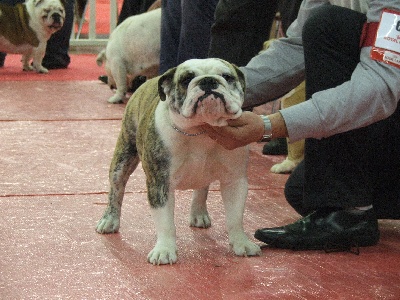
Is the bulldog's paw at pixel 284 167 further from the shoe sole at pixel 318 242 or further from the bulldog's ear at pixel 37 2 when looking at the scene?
the bulldog's ear at pixel 37 2

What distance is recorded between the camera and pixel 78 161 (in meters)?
3.61

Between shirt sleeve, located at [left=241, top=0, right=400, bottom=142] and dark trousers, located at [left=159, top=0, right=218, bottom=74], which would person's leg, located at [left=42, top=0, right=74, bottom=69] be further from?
shirt sleeve, located at [left=241, top=0, right=400, bottom=142]

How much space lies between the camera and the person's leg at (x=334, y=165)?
7.61ft

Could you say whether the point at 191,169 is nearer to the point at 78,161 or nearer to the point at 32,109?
the point at 78,161

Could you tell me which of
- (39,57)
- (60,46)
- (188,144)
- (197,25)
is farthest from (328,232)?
(60,46)

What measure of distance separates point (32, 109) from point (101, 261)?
9.58ft

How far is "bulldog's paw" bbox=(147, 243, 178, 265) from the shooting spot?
2191 mm

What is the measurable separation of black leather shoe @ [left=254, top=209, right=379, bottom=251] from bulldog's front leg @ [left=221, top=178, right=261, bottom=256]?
0.33ft

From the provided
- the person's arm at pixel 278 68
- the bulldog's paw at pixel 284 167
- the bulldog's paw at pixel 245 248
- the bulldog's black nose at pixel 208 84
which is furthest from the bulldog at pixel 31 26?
the bulldog's black nose at pixel 208 84

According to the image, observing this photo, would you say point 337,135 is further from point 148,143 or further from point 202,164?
point 148,143

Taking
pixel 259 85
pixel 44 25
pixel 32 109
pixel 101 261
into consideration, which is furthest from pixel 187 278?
pixel 44 25

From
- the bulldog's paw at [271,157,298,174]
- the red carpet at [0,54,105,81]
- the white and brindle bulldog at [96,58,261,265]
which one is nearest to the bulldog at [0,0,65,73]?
the red carpet at [0,54,105,81]

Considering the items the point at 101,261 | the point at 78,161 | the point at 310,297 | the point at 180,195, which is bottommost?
the point at 78,161

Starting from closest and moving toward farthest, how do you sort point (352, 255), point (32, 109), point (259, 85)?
1. point (352, 255)
2. point (259, 85)
3. point (32, 109)
